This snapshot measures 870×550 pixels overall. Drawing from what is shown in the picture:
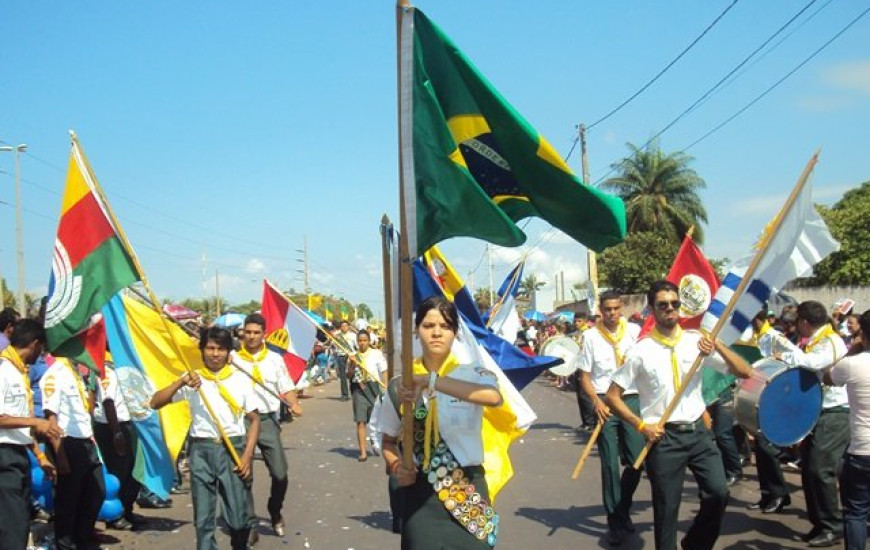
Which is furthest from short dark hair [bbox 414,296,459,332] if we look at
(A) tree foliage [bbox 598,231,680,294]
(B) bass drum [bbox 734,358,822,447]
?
(A) tree foliage [bbox 598,231,680,294]

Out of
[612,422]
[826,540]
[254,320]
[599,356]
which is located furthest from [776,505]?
[254,320]

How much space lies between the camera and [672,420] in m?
5.63

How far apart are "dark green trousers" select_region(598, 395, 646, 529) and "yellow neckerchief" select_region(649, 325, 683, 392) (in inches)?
54.0

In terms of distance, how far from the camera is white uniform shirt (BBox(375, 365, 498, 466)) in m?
3.93

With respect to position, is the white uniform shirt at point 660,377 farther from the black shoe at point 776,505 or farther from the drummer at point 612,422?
the black shoe at point 776,505

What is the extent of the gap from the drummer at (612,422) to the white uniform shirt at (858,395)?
4.82 ft

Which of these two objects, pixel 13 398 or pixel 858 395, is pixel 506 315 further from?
pixel 13 398

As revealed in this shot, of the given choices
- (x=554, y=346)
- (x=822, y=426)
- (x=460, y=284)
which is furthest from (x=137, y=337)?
(x=554, y=346)

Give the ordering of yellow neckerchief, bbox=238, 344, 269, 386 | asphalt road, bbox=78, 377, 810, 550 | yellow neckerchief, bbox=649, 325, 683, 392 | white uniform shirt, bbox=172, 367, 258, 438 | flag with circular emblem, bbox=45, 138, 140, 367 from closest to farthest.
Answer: yellow neckerchief, bbox=649, 325, 683, 392 < flag with circular emblem, bbox=45, 138, 140, 367 < white uniform shirt, bbox=172, 367, 258, 438 < asphalt road, bbox=78, 377, 810, 550 < yellow neckerchief, bbox=238, 344, 269, 386

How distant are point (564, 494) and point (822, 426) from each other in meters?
3.08

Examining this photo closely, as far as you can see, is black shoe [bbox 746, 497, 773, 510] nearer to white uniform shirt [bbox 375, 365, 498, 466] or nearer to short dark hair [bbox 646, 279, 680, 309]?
short dark hair [bbox 646, 279, 680, 309]

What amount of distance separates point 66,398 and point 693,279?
19.2 feet

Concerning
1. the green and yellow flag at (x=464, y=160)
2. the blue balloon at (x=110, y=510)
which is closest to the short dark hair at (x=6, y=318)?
the blue balloon at (x=110, y=510)

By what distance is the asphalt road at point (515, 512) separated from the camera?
7.27 meters
